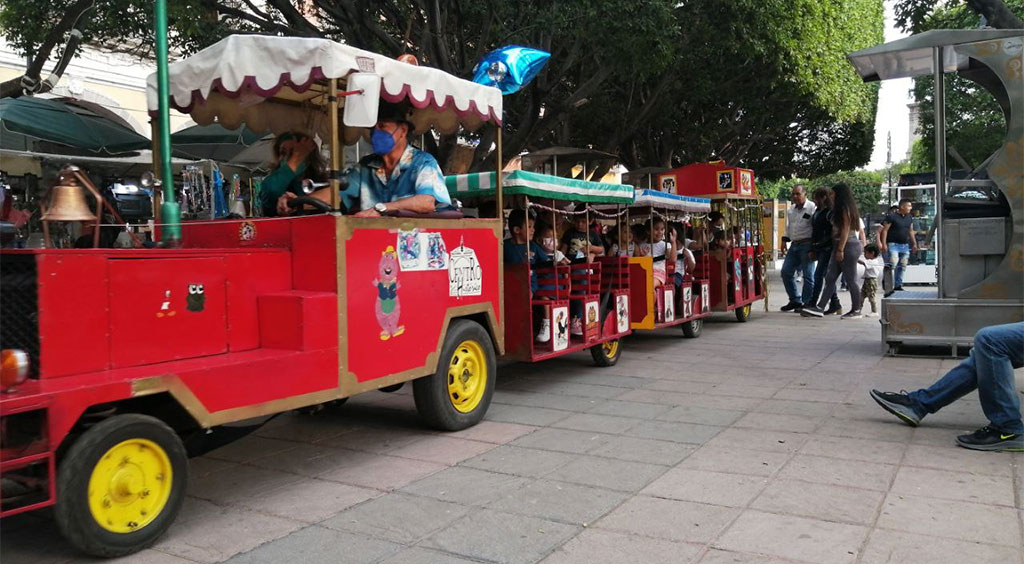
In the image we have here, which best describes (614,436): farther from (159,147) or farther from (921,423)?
(159,147)

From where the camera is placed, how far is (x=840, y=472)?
445 cm

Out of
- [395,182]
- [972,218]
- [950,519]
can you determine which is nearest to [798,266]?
[972,218]

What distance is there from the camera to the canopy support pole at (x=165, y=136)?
4461 mm

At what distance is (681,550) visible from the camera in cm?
339

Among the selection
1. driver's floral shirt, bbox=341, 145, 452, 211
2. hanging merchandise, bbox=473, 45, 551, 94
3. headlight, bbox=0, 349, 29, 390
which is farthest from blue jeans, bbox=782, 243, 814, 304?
headlight, bbox=0, 349, 29, 390

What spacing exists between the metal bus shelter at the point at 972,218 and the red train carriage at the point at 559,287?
10.0 ft

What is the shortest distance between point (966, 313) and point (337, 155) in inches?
265

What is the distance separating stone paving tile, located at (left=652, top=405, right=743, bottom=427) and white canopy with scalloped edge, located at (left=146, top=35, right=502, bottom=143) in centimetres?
276

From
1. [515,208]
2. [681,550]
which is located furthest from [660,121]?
[681,550]

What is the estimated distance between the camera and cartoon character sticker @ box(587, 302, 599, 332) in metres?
7.44

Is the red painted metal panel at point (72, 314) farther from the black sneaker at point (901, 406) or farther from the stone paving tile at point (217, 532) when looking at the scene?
the black sneaker at point (901, 406)

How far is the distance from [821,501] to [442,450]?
2406 mm

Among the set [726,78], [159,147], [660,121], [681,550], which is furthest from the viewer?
[660,121]

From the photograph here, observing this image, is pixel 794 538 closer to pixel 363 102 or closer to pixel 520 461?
pixel 520 461
